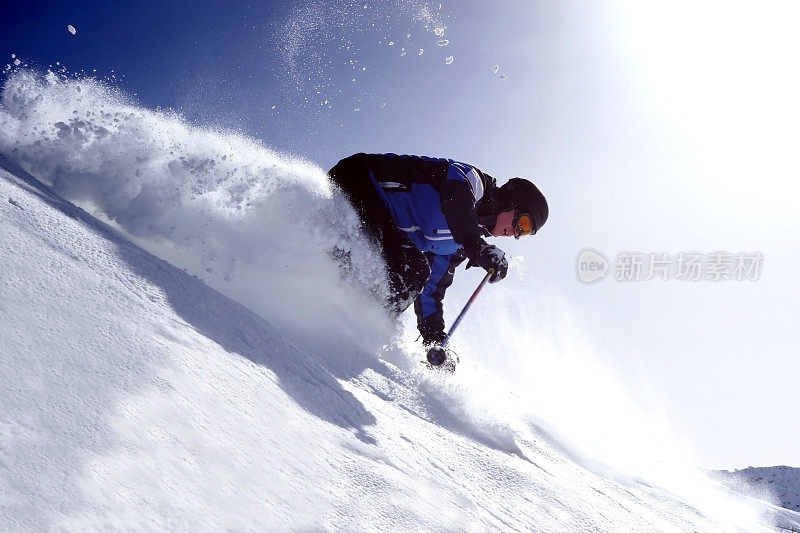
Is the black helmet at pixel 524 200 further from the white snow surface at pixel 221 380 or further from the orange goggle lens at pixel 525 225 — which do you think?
the white snow surface at pixel 221 380

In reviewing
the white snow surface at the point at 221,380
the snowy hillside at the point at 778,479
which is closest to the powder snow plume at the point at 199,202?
the white snow surface at the point at 221,380

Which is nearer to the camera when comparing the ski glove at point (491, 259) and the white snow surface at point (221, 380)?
the white snow surface at point (221, 380)

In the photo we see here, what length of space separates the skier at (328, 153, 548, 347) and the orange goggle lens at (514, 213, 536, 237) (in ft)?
0.03

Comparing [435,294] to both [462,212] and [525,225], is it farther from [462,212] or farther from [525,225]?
[462,212]

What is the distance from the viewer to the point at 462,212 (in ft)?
16.3

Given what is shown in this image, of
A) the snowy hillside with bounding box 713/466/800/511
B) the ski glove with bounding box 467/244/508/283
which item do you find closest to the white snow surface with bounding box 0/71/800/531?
the ski glove with bounding box 467/244/508/283

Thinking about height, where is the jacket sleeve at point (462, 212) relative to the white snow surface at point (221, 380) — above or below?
above

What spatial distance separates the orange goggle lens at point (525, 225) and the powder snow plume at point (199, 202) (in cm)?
182

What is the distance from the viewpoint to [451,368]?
5020 millimetres

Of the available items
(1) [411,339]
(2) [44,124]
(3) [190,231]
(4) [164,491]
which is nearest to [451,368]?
(1) [411,339]

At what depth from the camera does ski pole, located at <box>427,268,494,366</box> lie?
4848mm

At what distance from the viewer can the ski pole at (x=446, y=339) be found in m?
4.85

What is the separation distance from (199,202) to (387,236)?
1.88 metres

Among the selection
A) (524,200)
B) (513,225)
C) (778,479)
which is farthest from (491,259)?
(778,479)
